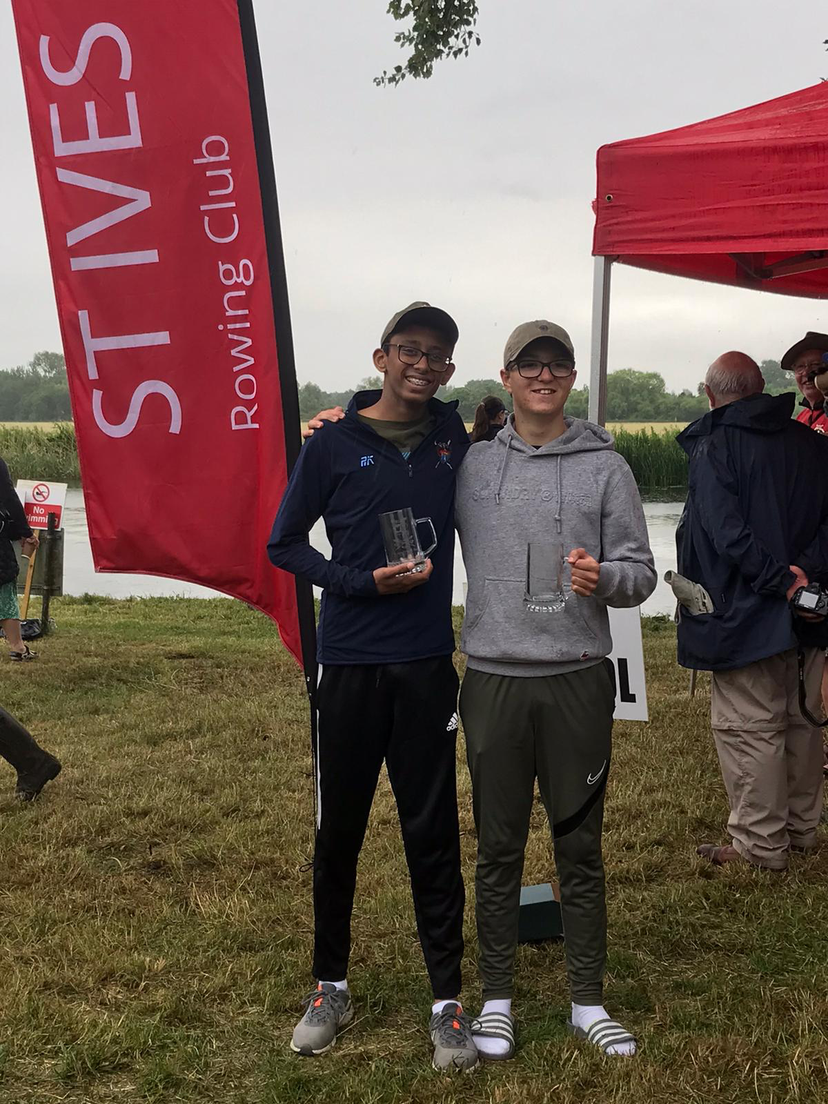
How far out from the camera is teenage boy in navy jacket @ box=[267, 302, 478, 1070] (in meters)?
2.57

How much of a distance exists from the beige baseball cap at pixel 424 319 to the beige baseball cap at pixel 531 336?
15cm

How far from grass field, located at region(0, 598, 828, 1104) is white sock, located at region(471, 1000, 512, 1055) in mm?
52

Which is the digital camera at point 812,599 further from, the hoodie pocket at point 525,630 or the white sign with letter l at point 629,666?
the hoodie pocket at point 525,630

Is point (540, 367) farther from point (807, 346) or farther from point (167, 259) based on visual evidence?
point (807, 346)

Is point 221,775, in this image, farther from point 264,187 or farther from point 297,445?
point 264,187

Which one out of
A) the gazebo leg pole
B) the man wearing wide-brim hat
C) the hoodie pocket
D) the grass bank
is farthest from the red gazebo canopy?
the hoodie pocket

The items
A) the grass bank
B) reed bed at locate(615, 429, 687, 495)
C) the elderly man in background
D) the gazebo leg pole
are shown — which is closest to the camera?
the gazebo leg pole

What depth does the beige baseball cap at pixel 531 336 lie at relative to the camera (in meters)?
2.52

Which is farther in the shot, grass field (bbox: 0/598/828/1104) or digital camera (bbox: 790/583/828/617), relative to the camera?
digital camera (bbox: 790/583/828/617)

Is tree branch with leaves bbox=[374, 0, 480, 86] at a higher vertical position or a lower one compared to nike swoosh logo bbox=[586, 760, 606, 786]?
higher

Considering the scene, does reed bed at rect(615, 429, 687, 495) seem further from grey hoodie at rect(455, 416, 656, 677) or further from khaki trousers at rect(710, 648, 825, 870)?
grey hoodie at rect(455, 416, 656, 677)

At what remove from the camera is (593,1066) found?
8.38ft

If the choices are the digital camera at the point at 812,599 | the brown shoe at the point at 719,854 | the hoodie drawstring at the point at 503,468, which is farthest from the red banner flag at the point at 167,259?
the brown shoe at the point at 719,854

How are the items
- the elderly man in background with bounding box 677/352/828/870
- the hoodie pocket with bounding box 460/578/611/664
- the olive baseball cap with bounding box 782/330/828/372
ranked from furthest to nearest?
the olive baseball cap with bounding box 782/330/828/372 → the elderly man in background with bounding box 677/352/828/870 → the hoodie pocket with bounding box 460/578/611/664
